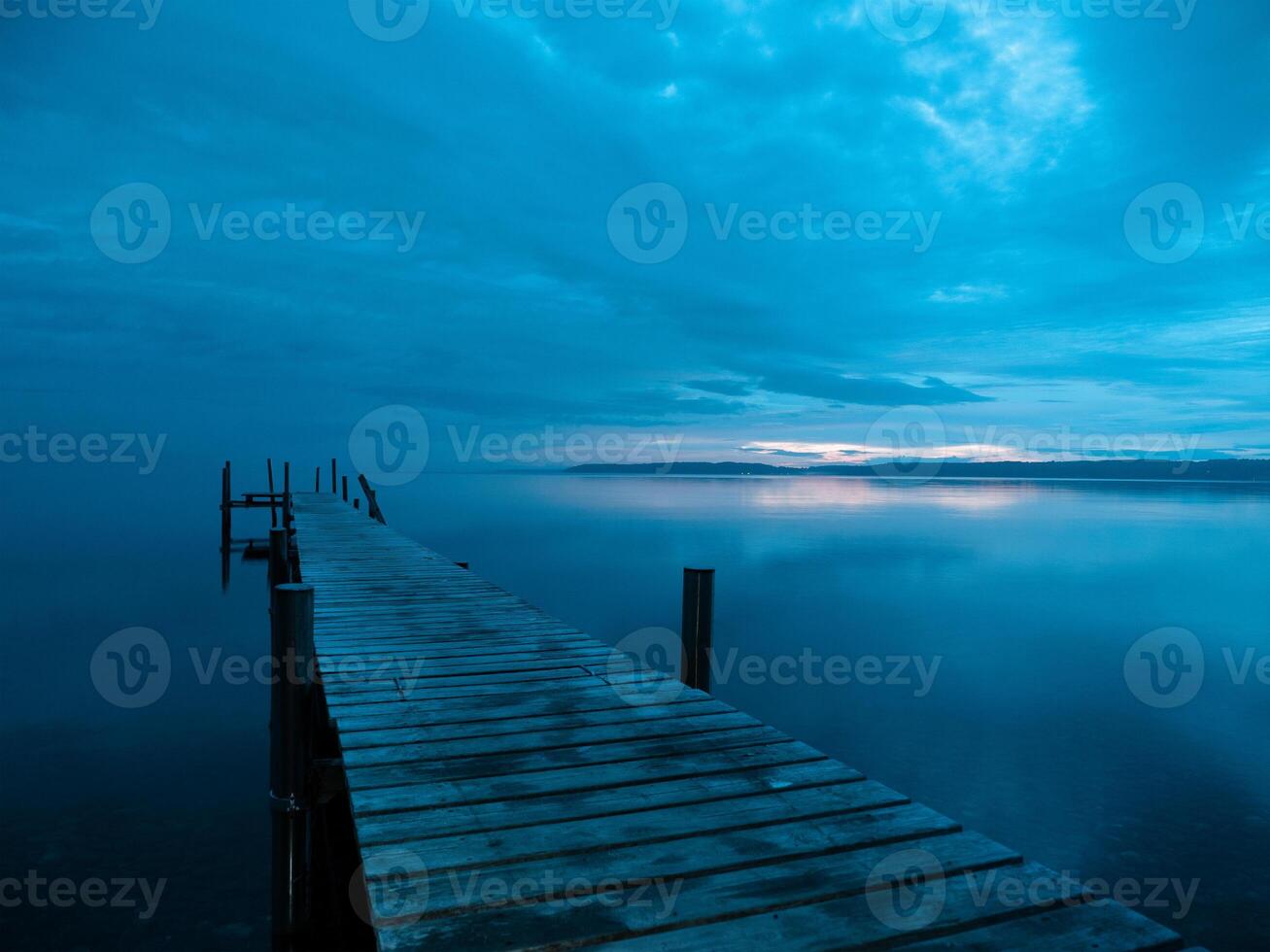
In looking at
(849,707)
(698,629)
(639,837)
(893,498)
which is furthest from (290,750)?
(893,498)

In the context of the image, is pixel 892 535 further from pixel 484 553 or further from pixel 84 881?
pixel 84 881

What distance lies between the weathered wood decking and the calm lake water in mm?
3039

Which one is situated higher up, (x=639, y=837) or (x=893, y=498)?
(x=639, y=837)

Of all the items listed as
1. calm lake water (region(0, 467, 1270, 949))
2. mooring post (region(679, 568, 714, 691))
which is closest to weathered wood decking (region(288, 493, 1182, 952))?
mooring post (region(679, 568, 714, 691))

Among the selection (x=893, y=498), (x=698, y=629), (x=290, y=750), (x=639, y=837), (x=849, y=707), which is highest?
(x=698, y=629)

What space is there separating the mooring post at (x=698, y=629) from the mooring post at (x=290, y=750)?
9.28 ft

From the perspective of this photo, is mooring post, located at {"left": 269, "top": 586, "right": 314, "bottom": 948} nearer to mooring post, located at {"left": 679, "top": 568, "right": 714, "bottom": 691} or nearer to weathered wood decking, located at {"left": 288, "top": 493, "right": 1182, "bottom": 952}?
weathered wood decking, located at {"left": 288, "top": 493, "right": 1182, "bottom": 952}

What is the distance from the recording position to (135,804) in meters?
7.63

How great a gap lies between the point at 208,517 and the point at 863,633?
42414mm

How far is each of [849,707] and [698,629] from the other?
6.30 meters

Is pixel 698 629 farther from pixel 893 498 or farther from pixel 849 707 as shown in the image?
pixel 893 498

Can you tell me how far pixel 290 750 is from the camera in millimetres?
4473

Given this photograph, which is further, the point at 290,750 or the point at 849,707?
the point at 849,707

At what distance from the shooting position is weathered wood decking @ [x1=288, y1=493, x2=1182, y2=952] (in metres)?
2.41
